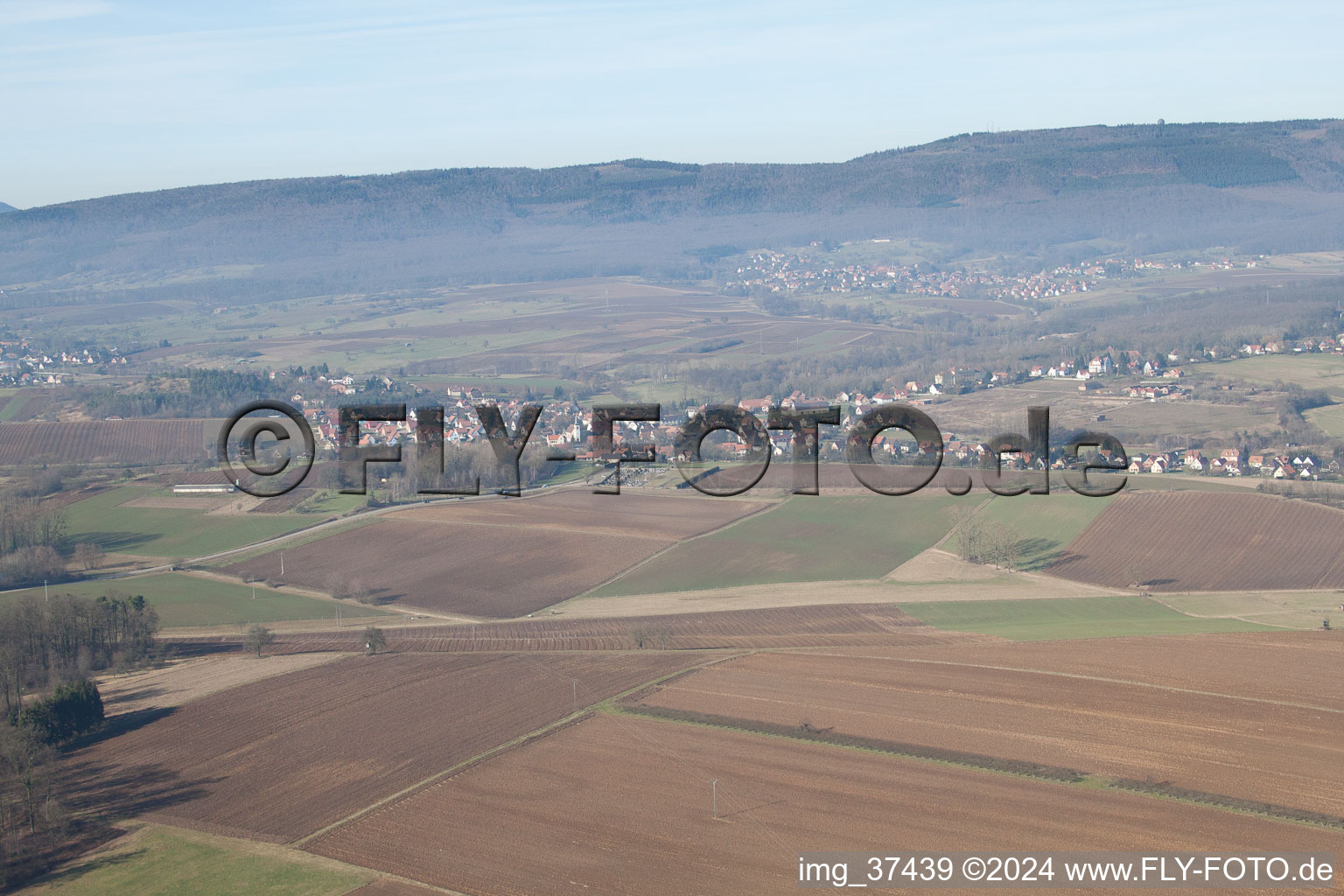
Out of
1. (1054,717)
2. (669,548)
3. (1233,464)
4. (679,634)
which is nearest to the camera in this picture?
(1054,717)

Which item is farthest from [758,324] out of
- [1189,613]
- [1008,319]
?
[1189,613]

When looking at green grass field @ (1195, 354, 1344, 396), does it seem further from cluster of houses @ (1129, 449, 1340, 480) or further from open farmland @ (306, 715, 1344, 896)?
open farmland @ (306, 715, 1344, 896)

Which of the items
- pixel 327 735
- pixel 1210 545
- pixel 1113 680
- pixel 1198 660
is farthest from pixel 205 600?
pixel 1210 545

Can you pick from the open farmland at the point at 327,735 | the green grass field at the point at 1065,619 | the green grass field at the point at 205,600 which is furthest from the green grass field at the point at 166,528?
the green grass field at the point at 1065,619

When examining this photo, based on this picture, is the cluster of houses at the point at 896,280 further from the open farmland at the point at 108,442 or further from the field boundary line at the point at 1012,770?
the field boundary line at the point at 1012,770

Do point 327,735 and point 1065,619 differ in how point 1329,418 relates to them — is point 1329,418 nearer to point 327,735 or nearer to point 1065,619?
point 1065,619

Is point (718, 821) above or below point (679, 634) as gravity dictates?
below
